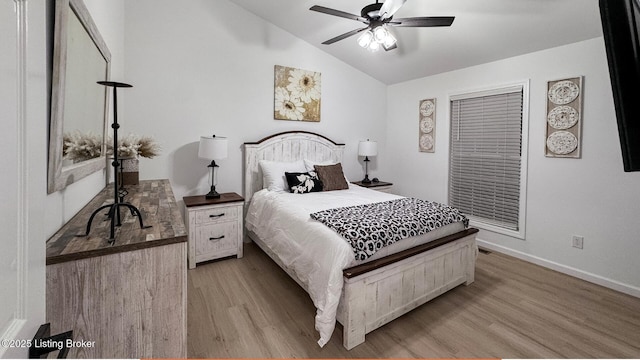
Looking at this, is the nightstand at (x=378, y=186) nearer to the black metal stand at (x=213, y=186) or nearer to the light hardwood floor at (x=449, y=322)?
the light hardwood floor at (x=449, y=322)

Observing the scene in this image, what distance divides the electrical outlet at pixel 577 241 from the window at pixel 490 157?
46cm

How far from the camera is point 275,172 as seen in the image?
351cm

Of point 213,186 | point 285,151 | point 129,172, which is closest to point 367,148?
point 285,151

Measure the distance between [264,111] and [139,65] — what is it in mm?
1425

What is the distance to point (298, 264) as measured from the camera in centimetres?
229

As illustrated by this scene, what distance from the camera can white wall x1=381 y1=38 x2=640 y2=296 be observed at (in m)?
2.59

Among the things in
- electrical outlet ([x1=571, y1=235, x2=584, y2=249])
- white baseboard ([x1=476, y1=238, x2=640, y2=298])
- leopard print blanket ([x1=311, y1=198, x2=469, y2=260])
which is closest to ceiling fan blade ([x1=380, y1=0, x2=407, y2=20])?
leopard print blanket ([x1=311, y1=198, x2=469, y2=260])

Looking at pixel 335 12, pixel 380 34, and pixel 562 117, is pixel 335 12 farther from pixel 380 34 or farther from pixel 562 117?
pixel 562 117

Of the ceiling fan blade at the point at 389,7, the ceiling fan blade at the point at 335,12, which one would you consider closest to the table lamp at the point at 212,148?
the ceiling fan blade at the point at 335,12

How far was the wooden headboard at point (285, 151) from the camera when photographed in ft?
12.0

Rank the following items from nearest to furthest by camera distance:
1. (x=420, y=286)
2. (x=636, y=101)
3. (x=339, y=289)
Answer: (x=636, y=101) < (x=339, y=289) < (x=420, y=286)

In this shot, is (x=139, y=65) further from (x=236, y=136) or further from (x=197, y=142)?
(x=236, y=136)

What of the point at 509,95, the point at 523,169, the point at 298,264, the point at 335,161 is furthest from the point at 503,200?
the point at 298,264

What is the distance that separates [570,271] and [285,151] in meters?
3.41
